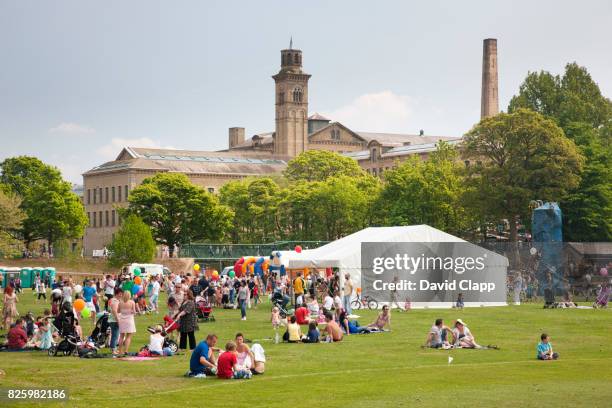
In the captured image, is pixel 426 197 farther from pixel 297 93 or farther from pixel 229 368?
pixel 297 93

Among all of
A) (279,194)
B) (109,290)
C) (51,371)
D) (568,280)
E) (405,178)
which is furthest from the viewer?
(279,194)

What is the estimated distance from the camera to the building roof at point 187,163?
143125 millimetres

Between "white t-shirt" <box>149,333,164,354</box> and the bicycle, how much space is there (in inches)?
815

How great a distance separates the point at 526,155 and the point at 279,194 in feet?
138

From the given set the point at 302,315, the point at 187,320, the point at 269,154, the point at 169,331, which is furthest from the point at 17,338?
the point at 269,154

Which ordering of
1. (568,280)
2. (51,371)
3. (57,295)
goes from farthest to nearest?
(568,280) < (57,295) < (51,371)

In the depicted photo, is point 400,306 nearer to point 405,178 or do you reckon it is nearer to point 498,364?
point 498,364

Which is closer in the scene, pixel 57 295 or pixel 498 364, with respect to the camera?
pixel 498 364

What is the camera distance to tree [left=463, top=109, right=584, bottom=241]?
240 ft

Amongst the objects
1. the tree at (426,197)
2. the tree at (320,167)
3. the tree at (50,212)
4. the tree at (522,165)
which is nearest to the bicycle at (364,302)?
the tree at (522,165)

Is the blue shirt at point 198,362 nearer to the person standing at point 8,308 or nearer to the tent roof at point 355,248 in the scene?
the person standing at point 8,308

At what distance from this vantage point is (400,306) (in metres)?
48.6

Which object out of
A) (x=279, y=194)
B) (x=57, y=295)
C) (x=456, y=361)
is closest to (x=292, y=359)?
(x=456, y=361)

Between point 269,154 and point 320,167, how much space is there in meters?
45.8
